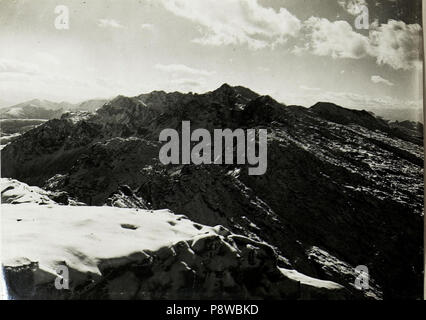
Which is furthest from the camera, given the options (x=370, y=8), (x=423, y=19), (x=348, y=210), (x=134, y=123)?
(x=134, y=123)

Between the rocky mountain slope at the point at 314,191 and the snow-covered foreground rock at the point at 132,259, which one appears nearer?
the snow-covered foreground rock at the point at 132,259

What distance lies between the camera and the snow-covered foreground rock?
35.4 ft

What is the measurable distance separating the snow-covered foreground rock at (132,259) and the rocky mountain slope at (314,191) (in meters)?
5.41

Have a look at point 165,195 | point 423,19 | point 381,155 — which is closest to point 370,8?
point 423,19

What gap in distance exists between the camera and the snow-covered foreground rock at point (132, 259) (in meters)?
10.8

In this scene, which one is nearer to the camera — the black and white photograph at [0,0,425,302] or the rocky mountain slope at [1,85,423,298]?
the black and white photograph at [0,0,425,302]

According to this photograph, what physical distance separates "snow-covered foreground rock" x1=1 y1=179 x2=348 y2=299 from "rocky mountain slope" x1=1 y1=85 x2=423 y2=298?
541 cm

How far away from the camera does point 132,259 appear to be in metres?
11.8

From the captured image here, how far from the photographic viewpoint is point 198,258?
12625 millimetres

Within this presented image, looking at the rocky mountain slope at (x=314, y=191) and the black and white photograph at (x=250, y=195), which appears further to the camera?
the rocky mountain slope at (x=314, y=191)

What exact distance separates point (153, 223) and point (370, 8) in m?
10.6

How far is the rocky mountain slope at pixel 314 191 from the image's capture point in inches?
857

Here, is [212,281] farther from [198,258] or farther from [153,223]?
[153,223]

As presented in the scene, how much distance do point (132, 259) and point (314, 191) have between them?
58.3ft
